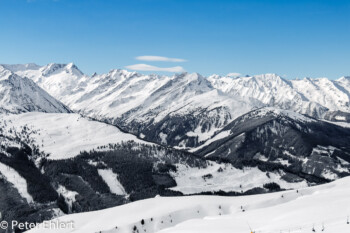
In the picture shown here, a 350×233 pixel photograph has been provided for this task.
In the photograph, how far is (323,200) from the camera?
149125 millimetres

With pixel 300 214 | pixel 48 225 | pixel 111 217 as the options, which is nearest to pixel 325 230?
pixel 300 214

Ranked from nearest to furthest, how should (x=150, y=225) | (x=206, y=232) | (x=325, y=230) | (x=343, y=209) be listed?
1. (x=325, y=230)
2. (x=206, y=232)
3. (x=343, y=209)
4. (x=150, y=225)

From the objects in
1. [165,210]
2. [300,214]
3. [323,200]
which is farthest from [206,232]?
[165,210]

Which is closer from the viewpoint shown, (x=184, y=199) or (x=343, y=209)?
(x=343, y=209)

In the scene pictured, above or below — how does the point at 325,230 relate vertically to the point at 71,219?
above

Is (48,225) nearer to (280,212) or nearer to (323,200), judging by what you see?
(280,212)

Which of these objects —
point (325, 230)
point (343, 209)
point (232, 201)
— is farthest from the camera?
point (232, 201)

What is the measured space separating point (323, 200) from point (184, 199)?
228 ft

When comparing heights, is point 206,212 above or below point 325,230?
below

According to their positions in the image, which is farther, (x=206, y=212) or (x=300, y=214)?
(x=206, y=212)

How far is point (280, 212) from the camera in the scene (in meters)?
132

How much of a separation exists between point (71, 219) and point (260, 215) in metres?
93.2

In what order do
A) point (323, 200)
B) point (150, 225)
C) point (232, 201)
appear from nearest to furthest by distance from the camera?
point (323, 200)
point (150, 225)
point (232, 201)

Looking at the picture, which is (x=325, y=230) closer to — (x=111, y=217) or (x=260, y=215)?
(x=260, y=215)
